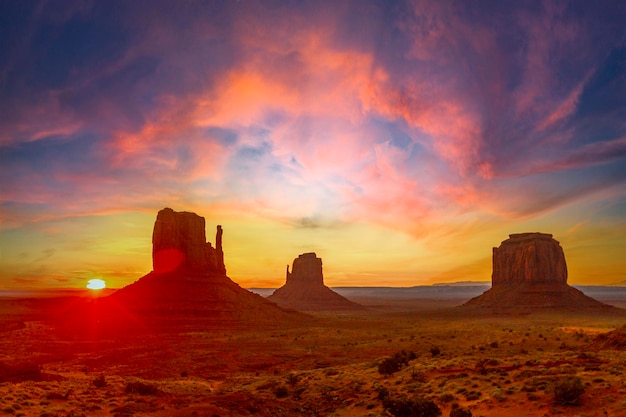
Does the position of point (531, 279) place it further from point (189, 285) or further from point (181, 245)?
point (181, 245)

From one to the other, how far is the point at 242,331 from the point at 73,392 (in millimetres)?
43046

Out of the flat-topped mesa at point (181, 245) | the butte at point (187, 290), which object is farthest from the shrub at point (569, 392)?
the flat-topped mesa at point (181, 245)

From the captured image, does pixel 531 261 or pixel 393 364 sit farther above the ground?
pixel 531 261

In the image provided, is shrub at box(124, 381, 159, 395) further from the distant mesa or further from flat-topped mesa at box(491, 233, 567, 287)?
the distant mesa

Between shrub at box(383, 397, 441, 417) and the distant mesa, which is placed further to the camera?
the distant mesa

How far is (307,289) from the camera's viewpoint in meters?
168

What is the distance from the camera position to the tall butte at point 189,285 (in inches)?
2938

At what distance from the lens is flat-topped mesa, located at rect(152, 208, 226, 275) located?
88.2 m

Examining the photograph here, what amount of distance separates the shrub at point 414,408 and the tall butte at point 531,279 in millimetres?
98291

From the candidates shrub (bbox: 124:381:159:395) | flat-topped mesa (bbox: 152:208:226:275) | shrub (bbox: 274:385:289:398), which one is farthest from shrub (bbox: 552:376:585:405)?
flat-topped mesa (bbox: 152:208:226:275)

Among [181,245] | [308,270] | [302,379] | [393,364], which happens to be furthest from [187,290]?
[308,270]

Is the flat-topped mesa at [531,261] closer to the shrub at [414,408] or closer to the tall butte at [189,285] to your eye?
the tall butte at [189,285]

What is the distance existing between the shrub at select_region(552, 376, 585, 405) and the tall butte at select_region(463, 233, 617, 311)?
97891 mm

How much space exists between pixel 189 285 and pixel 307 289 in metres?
91.1
